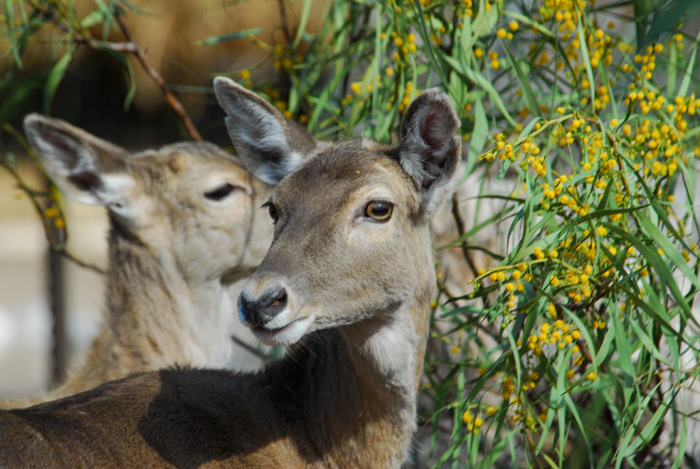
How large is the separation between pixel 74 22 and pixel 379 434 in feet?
10.7

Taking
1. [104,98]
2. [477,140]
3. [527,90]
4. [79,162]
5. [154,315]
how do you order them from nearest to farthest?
1. [477,140]
2. [527,90]
3. [154,315]
4. [79,162]
5. [104,98]

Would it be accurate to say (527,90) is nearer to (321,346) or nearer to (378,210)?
(378,210)

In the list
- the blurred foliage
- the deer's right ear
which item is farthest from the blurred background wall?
the blurred foliage

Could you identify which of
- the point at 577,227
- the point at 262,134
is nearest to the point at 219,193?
the point at 262,134

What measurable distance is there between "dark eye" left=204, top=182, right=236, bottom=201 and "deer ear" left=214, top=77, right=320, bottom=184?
1071 mm

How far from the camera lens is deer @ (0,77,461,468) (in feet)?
9.14

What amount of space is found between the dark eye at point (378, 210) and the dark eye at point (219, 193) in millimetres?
1901

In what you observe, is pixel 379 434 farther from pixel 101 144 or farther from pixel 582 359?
pixel 101 144

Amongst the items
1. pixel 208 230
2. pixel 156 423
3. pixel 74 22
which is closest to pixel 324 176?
pixel 156 423

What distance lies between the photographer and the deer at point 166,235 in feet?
14.7

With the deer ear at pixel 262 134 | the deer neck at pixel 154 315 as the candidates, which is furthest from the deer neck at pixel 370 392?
the deer neck at pixel 154 315

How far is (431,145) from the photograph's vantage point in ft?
10.3

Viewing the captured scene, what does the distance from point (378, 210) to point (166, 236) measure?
2047 mm

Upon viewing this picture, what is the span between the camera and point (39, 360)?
10.0m
